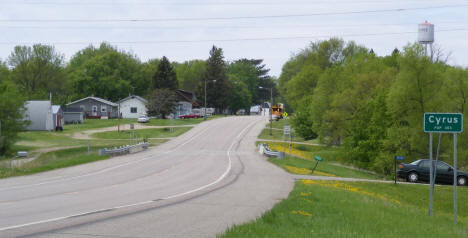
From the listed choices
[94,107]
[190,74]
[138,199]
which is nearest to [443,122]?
[138,199]

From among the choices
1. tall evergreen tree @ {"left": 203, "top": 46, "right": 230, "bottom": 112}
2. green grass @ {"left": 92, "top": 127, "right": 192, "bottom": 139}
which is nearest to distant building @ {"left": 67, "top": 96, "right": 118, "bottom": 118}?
tall evergreen tree @ {"left": 203, "top": 46, "right": 230, "bottom": 112}

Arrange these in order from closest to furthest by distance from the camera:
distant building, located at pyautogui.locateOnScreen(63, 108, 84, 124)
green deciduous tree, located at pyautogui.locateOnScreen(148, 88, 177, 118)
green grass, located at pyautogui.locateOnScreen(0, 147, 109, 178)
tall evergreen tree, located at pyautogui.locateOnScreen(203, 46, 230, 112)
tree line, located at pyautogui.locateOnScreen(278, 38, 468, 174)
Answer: green grass, located at pyautogui.locateOnScreen(0, 147, 109, 178)
tree line, located at pyautogui.locateOnScreen(278, 38, 468, 174)
green deciduous tree, located at pyautogui.locateOnScreen(148, 88, 177, 118)
distant building, located at pyautogui.locateOnScreen(63, 108, 84, 124)
tall evergreen tree, located at pyautogui.locateOnScreen(203, 46, 230, 112)

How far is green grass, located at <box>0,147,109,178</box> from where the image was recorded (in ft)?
87.0

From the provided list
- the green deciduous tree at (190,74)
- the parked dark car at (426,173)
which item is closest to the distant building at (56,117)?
the parked dark car at (426,173)

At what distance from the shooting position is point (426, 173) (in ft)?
104

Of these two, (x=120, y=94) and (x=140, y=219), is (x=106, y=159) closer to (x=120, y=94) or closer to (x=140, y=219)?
(x=140, y=219)

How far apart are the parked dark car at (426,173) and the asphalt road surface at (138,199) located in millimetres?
8819

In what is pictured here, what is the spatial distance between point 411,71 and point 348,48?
174 ft

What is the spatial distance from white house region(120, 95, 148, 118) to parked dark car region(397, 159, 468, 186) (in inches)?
2954

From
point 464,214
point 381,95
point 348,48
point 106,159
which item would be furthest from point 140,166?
point 348,48

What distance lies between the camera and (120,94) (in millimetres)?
121500

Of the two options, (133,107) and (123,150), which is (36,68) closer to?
(133,107)

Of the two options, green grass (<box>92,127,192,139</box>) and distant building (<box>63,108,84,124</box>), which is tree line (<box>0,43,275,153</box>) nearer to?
distant building (<box>63,108,84,124</box>)

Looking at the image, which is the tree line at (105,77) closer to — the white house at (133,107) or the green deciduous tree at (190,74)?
the white house at (133,107)
